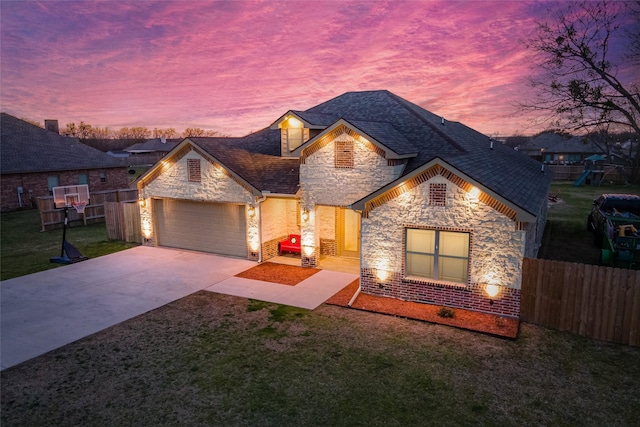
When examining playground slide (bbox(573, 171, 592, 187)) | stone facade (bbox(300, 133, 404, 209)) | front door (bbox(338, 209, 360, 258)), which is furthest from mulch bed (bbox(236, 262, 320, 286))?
playground slide (bbox(573, 171, 592, 187))

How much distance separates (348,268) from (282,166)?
5.55 meters

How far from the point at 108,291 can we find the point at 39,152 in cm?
2599

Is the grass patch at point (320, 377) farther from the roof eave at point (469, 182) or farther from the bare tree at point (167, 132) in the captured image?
the bare tree at point (167, 132)

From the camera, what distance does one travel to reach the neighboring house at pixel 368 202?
38.2 ft

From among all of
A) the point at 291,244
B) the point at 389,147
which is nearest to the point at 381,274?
the point at 389,147

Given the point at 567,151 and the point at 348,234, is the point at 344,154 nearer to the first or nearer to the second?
the point at 348,234

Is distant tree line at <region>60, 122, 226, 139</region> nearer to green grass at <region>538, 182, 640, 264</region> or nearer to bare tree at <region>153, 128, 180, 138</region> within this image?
bare tree at <region>153, 128, 180, 138</region>

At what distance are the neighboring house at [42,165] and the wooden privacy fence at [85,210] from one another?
8.33 meters

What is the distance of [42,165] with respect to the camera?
32.1m

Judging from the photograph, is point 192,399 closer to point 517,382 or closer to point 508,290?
point 517,382

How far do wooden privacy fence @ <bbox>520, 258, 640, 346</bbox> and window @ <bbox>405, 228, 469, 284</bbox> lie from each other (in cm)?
170

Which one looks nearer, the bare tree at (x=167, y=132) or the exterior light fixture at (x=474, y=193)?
the exterior light fixture at (x=474, y=193)

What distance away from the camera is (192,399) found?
7.94 m

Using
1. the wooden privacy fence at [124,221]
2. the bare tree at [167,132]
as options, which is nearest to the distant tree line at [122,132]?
the bare tree at [167,132]
